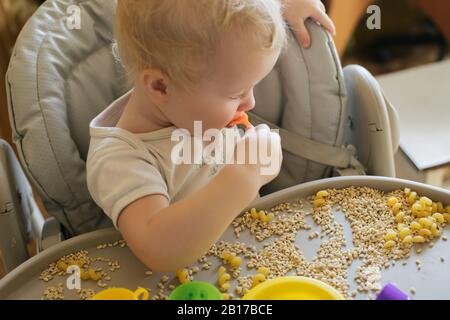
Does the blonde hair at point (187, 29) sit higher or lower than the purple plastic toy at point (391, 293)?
higher

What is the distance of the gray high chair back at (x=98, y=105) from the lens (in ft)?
2.87

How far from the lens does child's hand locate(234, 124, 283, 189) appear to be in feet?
2.47

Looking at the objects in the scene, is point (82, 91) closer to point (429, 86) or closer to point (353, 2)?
point (353, 2)

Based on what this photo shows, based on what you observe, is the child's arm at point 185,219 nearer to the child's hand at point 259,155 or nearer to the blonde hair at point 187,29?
the child's hand at point 259,155

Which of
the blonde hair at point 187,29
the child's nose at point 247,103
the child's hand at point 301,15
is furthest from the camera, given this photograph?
the child's hand at point 301,15

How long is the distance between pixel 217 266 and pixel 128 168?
187 millimetres

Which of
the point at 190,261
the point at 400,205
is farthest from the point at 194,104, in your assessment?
the point at 400,205

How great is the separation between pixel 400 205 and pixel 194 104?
0.35 meters

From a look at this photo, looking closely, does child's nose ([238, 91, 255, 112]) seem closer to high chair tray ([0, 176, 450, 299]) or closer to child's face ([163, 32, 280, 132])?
child's face ([163, 32, 280, 132])

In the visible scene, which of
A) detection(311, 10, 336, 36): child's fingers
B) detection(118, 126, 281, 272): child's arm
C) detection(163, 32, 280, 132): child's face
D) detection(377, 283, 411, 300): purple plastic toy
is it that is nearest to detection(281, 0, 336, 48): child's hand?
detection(311, 10, 336, 36): child's fingers

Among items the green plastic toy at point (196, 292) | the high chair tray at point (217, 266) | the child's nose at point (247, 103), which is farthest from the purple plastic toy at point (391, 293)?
the child's nose at point (247, 103)

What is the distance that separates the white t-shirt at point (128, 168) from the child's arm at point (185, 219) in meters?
0.02

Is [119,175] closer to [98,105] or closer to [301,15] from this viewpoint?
[98,105]
